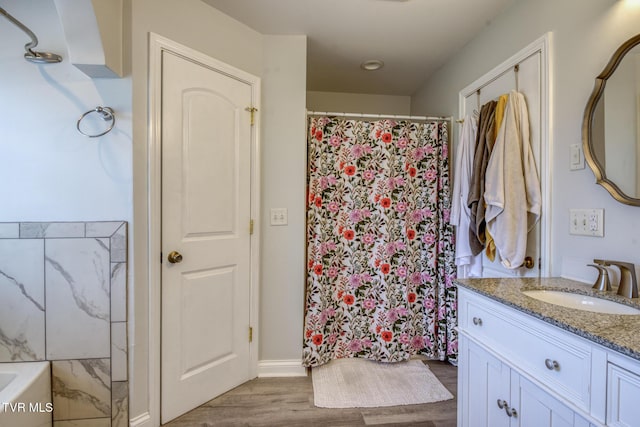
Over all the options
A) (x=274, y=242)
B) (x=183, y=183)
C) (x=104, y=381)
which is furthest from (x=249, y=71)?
(x=104, y=381)

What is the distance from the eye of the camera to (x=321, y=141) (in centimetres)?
205

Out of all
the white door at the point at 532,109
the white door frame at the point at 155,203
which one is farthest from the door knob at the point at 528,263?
the white door frame at the point at 155,203

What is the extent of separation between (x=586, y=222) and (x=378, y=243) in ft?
3.74

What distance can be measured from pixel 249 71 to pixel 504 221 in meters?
1.82

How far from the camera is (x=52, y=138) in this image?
1.37m

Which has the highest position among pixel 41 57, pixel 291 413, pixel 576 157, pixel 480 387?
pixel 41 57

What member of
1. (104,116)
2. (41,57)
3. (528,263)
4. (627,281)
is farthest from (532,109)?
(41,57)

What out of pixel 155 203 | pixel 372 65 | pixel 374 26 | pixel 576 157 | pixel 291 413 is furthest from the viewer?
pixel 372 65

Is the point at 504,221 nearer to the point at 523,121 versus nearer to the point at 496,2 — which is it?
the point at 523,121

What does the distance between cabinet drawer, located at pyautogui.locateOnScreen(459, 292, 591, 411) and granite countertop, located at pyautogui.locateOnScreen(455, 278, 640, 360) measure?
0.04 meters

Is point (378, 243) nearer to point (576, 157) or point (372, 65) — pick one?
point (576, 157)

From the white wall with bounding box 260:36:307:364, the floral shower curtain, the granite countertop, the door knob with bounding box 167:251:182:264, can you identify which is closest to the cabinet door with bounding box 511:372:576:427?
the granite countertop

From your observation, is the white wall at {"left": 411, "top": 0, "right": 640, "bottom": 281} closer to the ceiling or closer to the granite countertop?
the granite countertop

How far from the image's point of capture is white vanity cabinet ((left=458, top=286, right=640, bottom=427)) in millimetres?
692
